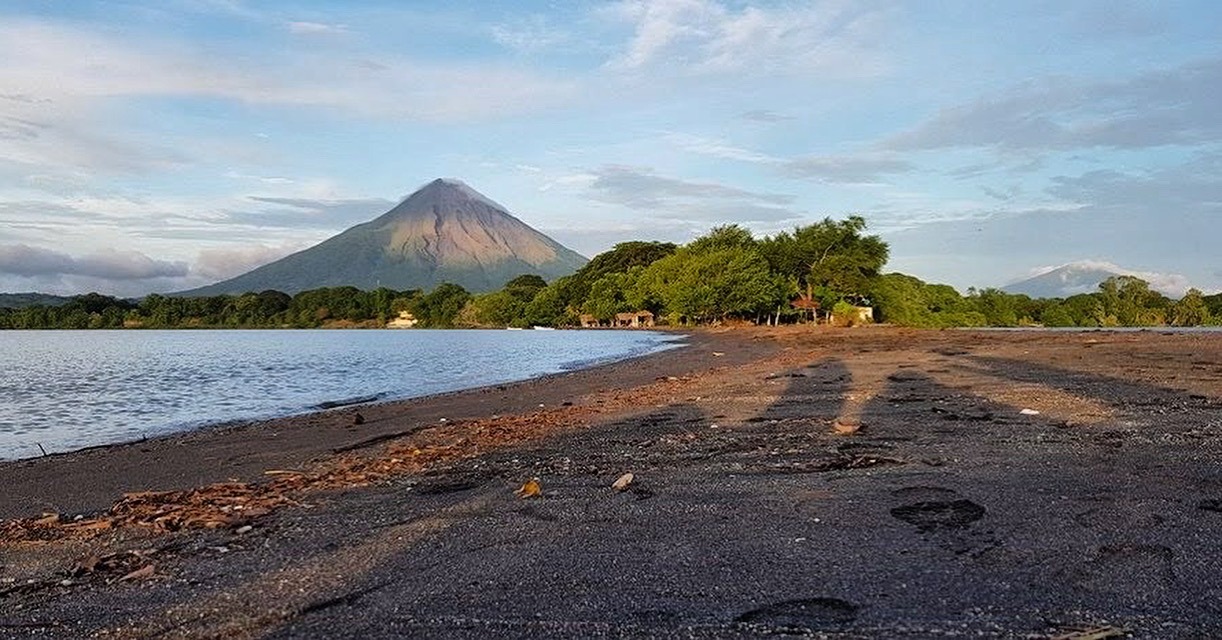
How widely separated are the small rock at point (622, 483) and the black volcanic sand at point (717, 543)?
0.21 feet

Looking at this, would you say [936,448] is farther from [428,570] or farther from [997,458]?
[428,570]

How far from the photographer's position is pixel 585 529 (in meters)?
4.80

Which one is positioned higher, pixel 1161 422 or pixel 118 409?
pixel 1161 422

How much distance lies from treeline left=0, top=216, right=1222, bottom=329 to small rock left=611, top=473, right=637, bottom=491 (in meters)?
76.8

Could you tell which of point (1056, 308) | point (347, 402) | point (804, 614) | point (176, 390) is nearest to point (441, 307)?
point (1056, 308)

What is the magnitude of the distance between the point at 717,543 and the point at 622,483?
1804mm

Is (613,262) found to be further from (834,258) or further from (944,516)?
(944,516)

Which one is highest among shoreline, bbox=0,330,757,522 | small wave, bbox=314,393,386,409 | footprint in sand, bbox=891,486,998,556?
footprint in sand, bbox=891,486,998,556

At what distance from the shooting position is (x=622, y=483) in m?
6.11

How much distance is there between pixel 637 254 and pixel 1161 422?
132215 mm

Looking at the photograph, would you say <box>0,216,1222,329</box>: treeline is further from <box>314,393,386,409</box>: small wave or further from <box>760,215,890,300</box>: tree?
<box>314,393,386,409</box>: small wave

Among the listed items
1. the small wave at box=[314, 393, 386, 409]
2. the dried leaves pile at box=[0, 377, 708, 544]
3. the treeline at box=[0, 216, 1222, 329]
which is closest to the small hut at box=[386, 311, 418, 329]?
the treeline at box=[0, 216, 1222, 329]

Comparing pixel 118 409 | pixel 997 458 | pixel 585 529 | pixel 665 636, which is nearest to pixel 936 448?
pixel 997 458

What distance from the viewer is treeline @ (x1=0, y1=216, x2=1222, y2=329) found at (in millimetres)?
85000
